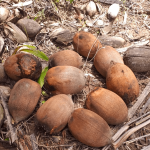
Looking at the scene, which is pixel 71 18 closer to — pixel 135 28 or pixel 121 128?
pixel 135 28

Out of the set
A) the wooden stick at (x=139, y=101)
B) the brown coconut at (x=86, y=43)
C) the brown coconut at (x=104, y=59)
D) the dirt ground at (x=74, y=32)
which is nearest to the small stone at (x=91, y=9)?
the dirt ground at (x=74, y=32)

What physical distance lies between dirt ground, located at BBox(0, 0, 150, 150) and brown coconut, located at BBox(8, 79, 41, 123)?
110 mm

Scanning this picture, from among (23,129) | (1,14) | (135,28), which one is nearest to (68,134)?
(23,129)

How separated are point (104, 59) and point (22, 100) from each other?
3.31 feet

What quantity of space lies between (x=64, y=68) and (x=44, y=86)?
0.34 m

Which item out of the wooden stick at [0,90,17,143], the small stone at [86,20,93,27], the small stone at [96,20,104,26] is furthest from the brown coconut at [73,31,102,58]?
the wooden stick at [0,90,17,143]

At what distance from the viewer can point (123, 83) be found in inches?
68.9

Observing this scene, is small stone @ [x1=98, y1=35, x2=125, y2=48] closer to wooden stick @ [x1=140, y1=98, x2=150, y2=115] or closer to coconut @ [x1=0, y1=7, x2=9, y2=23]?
wooden stick @ [x1=140, y1=98, x2=150, y2=115]

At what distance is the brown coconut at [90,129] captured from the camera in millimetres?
1486

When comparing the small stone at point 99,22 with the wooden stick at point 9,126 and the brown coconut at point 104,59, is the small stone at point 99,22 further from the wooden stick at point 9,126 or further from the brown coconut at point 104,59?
the wooden stick at point 9,126

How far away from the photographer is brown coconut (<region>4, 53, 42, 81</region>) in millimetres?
1767

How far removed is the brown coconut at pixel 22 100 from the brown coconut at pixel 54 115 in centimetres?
14

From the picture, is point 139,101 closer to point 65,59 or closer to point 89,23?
point 65,59

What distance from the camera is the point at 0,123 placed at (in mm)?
1574
